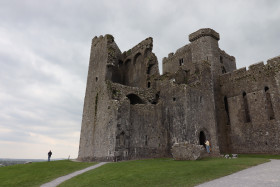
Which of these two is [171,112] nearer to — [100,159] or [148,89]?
[148,89]

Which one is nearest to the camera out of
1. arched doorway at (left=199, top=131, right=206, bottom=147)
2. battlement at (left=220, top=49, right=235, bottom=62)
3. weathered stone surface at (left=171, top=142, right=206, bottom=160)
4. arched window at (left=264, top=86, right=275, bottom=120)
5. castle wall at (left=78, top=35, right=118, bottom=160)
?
weathered stone surface at (left=171, top=142, right=206, bottom=160)

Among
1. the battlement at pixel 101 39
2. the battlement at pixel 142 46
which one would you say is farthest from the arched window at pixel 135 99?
the battlement at pixel 101 39

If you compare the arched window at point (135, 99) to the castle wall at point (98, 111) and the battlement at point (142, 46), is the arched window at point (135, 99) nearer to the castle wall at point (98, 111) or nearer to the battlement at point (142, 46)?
the castle wall at point (98, 111)

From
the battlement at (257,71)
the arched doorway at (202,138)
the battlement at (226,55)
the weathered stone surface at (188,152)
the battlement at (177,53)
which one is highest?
A: the battlement at (177,53)

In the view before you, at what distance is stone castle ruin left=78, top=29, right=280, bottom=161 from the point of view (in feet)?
74.9

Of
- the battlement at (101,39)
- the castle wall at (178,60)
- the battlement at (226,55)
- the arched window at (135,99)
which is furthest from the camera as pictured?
the castle wall at (178,60)

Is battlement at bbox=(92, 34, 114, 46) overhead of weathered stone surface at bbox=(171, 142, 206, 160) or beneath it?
overhead

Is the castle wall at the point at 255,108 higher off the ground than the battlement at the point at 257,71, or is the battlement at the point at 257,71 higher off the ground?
the battlement at the point at 257,71

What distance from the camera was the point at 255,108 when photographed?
86.3ft

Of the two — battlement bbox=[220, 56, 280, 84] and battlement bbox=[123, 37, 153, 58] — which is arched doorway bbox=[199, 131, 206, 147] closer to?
battlement bbox=[220, 56, 280, 84]

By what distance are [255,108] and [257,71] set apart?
4592 mm

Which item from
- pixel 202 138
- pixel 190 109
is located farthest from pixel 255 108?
pixel 190 109

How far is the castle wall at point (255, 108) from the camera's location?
968 inches

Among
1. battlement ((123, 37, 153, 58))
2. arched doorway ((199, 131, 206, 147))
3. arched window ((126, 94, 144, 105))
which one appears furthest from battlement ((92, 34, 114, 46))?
arched doorway ((199, 131, 206, 147))
